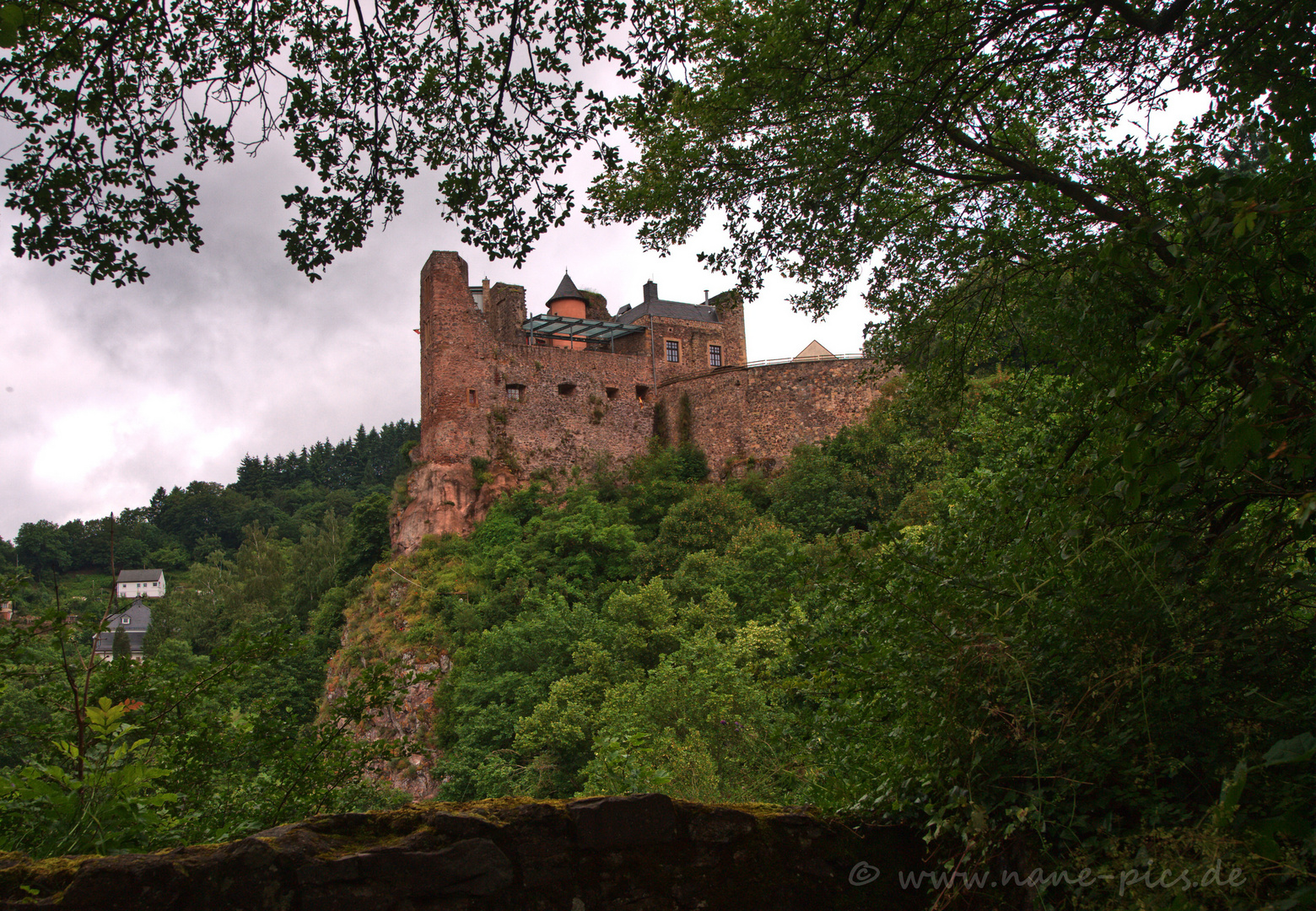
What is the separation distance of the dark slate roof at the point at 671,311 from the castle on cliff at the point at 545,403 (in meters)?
5.81

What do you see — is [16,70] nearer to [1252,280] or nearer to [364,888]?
[364,888]

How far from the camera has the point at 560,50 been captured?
5492mm

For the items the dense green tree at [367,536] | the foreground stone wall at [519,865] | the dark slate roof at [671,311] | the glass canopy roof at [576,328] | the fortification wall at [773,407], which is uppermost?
the dark slate roof at [671,311]

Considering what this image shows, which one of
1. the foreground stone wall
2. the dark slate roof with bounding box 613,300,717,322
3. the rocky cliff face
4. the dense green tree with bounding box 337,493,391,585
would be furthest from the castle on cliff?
the foreground stone wall

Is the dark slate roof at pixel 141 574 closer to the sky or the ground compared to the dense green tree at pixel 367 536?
closer to the ground

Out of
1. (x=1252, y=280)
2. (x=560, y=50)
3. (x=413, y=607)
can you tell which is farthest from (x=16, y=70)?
(x=413, y=607)

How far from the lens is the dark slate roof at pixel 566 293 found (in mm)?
Result: 39500

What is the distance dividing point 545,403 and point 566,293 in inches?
424

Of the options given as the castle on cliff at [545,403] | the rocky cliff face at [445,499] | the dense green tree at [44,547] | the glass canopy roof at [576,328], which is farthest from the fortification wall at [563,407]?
the dense green tree at [44,547]

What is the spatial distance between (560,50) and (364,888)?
4665 millimetres

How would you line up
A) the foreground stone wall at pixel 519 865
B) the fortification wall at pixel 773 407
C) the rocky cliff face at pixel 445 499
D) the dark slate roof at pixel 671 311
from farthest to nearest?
the dark slate roof at pixel 671 311 < the fortification wall at pixel 773 407 < the rocky cliff face at pixel 445 499 < the foreground stone wall at pixel 519 865

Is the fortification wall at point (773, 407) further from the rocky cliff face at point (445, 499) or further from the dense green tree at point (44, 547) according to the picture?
the dense green tree at point (44, 547)

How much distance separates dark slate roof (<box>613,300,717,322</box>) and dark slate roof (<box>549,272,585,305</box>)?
2046 mm

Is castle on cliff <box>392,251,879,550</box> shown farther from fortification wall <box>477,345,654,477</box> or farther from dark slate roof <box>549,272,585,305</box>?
dark slate roof <box>549,272,585,305</box>
